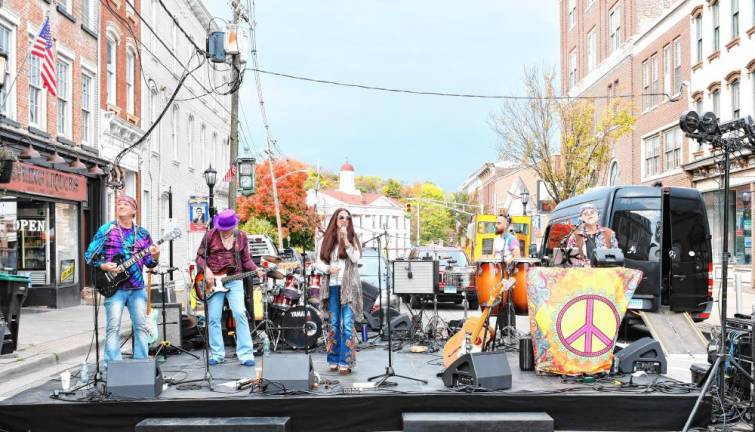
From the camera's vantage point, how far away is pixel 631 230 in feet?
43.7

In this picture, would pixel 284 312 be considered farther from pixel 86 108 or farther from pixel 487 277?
pixel 86 108

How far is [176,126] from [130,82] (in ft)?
19.0

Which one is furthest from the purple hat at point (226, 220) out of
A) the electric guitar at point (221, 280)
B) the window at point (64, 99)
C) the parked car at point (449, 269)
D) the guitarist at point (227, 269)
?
the window at point (64, 99)

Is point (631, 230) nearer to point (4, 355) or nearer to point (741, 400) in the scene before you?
point (741, 400)

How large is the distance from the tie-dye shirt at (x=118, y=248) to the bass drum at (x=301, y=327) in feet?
8.87

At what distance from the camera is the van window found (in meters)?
13.2

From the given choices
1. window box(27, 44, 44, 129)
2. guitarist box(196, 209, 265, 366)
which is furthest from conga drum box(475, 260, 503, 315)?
window box(27, 44, 44, 129)

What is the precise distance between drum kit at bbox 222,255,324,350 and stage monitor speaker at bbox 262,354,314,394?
316 cm

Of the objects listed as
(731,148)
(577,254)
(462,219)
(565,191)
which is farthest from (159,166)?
(462,219)

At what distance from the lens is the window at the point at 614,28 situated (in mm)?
39562

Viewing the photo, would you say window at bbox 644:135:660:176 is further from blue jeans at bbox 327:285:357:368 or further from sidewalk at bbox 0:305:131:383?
blue jeans at bbox 327:285:357:368

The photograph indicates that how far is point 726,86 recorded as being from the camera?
26.5 metres

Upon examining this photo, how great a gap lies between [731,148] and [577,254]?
2.99 meters

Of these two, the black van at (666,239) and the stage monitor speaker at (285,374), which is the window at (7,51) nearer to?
the stage monitor speaker at (285,374)
